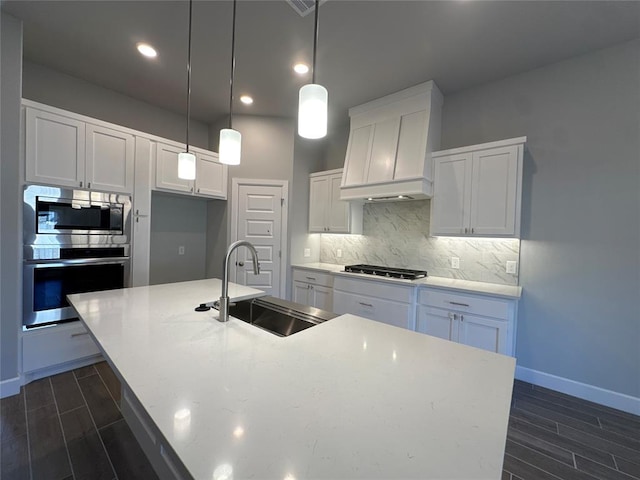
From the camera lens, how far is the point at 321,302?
362 centimetres

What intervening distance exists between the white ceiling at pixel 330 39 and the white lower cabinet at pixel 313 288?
2.27m

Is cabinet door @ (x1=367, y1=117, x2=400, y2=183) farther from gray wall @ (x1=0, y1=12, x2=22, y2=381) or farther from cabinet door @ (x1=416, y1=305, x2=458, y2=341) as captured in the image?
gray wall @ (x1=0, y1=12, x2=22, y2=381)

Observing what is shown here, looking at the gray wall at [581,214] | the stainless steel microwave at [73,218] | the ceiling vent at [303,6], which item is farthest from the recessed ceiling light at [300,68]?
the stainless steel microwave at [73,218]

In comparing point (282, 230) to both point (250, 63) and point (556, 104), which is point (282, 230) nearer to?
point (250, 63)

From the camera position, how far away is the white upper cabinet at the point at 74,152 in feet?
7.57

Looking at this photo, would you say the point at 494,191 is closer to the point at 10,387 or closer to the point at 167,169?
the point at 167,169

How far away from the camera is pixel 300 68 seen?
2.71 m

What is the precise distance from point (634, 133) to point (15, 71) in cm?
494

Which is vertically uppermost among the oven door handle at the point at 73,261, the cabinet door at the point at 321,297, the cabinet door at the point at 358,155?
the cabinet door at the point at 358,155

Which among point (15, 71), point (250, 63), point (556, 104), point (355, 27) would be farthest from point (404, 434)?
point (15, 71)

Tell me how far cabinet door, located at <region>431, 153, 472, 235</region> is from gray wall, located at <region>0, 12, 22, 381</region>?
3.73m

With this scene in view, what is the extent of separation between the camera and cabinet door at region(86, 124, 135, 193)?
8.60 ft

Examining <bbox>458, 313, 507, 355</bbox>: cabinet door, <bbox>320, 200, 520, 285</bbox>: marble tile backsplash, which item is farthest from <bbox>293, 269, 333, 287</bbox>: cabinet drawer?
<bbox>458, 313, 507, 355</bbox>: cabinet door

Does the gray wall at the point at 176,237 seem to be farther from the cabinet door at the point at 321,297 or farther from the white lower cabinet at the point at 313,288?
the cabinet door at the point at 321,297
